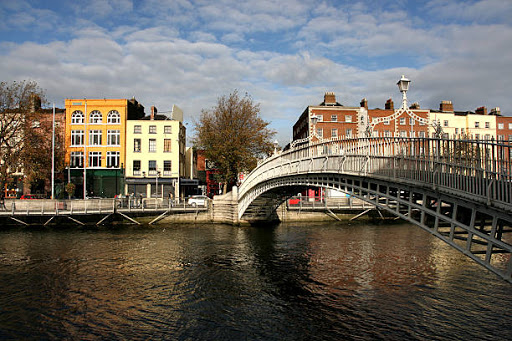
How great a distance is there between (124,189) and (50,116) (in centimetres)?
1305

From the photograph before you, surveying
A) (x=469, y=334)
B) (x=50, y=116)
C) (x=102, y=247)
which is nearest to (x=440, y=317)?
(x=469, y=334)

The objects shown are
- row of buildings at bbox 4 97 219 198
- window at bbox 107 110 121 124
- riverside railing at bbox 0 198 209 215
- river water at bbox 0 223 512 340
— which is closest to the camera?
river water at bbox 0 223 512 340

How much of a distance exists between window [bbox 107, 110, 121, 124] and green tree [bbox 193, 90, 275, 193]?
11.7 meters

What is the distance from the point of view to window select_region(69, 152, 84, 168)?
48.8m

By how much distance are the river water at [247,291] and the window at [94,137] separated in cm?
2603

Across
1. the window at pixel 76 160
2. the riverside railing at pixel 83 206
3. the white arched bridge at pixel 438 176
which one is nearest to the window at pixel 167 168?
the window at pixel 76 160

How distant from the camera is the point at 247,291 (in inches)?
603

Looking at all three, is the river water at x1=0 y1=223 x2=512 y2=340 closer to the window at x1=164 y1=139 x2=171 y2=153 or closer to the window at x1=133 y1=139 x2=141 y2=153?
the window at x1=133 y1=139 x2=141 y2=153

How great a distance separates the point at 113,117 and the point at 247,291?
40803 millimetres

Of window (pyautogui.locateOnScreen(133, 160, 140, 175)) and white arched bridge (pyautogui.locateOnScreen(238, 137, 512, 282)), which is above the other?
window (pyautogui.locateOnScreen(133, 160, 140, 175))

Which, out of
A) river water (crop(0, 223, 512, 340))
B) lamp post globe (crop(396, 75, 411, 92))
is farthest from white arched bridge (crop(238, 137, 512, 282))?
river water (crop(0, 223, 512, 340))

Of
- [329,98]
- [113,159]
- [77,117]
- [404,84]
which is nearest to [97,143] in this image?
[113,159]

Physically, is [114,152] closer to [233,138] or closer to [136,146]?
[136,146]

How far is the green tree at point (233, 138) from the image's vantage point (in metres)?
42.5
